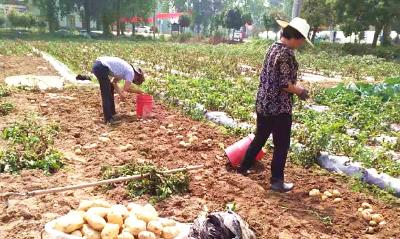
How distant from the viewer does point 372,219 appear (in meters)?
4.01

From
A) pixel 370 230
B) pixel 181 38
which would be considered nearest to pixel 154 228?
pixel 370 230

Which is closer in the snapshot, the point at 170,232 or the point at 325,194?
the point at 170,232

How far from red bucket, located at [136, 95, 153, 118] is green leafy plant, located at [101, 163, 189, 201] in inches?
110

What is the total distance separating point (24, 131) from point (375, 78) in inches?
482

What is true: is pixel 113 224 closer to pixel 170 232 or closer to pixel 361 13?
pixel 170 232

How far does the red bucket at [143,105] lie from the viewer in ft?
23.4

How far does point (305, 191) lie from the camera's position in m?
4.65

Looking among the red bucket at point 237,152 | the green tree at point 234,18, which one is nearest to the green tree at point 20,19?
the green tree at point 234,18

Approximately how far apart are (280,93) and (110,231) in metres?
2.37

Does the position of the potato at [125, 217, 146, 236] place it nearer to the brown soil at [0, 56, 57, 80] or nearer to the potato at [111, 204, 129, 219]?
the potato at [111, 204, 129, 219]

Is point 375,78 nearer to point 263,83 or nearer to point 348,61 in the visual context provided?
point 348,61

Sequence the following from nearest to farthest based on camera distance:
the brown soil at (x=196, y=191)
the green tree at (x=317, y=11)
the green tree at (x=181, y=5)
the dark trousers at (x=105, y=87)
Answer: the brown soil at (x=196, y=191)
the dark trousers at (x=105, y=87)
the green tree at (x=317, y=11)
the green tree at (x=181, y=5)

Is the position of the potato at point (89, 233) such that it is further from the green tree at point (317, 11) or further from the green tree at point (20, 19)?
the green tree at point (20, 19)

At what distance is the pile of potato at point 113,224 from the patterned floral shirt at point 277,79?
73.9 inches
